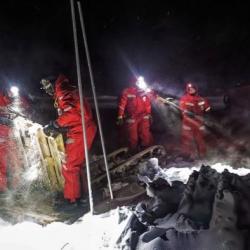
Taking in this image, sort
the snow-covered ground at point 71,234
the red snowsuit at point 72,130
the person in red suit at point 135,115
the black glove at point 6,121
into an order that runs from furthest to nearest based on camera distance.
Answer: the person in red suit at point 135,115, the black glove at point 6,121, the red snowsuit at point 72,130, the snow-covered ground at point 71,234

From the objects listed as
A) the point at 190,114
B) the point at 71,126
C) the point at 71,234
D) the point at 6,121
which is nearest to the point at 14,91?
the point at 6,121

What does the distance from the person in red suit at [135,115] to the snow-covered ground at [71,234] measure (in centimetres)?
287

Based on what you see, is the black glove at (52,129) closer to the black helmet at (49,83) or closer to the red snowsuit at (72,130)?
the red snowsuit at (72,130)

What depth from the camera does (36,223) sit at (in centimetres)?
517

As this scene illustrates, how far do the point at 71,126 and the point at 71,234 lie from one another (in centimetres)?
178

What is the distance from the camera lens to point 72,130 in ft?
17.8

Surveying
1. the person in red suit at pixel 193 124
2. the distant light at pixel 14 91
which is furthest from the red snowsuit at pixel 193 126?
the distant light at pixel 14 91

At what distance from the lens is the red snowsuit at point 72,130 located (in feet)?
17.5

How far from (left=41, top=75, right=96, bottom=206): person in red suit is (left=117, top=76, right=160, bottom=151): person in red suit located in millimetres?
1938

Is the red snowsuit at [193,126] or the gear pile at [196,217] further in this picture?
the red snowsuit at [193,126]

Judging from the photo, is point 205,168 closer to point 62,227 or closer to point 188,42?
point 62,227

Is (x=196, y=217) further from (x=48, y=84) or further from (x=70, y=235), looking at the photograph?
(x=48, y=84)

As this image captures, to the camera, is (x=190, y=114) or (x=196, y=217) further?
(x=190, y=114)

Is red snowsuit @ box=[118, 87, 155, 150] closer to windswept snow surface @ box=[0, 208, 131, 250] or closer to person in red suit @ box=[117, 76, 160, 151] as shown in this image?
person in red suit @ box=[117, 76, 160, 151]
